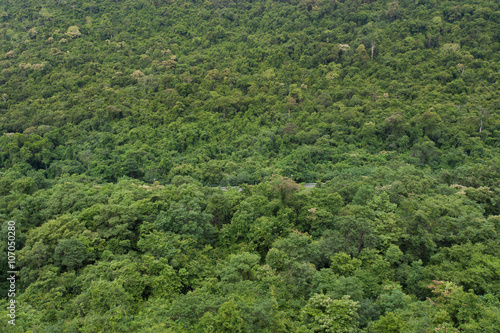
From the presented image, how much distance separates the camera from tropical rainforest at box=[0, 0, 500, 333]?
1527 cm

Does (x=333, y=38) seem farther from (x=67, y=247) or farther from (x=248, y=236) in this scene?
(x=67, y=247)

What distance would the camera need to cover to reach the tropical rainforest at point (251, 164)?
50.1 ft

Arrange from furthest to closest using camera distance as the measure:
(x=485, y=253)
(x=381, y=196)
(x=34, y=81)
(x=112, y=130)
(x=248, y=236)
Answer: (x=34, y=81)
(x=112, y=130)
(x=381, y=196)
(x=248, y=236)
(x=485, y=253)

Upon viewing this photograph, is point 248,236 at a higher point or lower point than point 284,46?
lower

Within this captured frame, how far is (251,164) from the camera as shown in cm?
3459

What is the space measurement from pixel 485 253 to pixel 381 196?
7.24 m

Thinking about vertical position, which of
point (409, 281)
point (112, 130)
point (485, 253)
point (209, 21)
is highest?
point (209, 21)

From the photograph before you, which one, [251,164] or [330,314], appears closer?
[330,314]

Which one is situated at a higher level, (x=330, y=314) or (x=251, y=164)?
(x=330, y=314)

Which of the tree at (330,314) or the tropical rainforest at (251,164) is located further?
the tropical rainforest at (251,164)

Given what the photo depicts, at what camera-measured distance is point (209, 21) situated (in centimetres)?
6125

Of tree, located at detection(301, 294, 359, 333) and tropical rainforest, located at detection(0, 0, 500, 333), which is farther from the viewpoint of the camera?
tropical rainforest, located at detection(0, 0, 500, 333)

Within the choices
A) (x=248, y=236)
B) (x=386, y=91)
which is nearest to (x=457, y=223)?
(x=248, y=236)

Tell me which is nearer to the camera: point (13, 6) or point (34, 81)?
point (34, 81)
